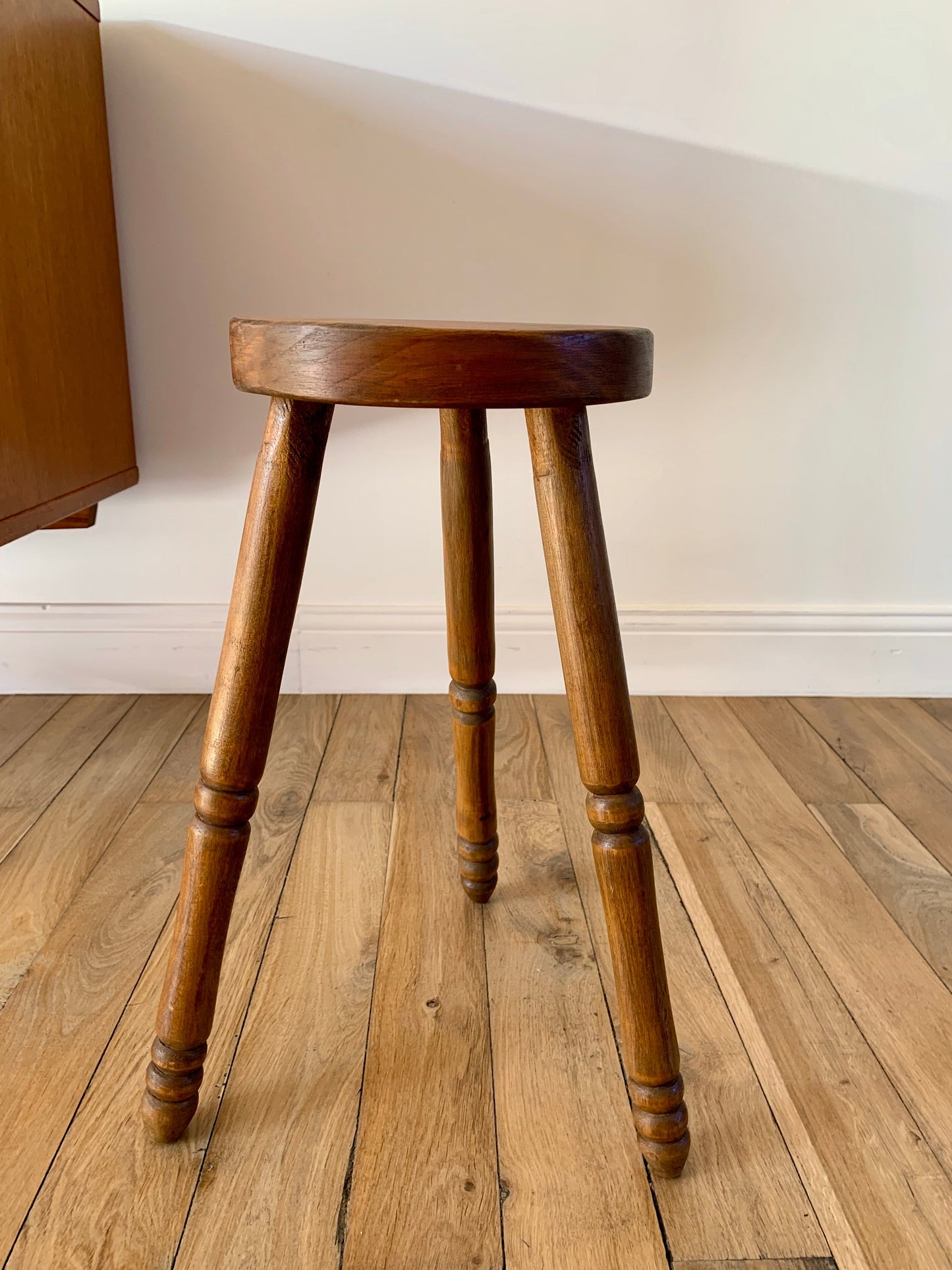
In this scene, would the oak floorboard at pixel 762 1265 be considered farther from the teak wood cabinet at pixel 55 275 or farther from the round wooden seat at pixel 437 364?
the teak wood cabinet at pixel 55 275

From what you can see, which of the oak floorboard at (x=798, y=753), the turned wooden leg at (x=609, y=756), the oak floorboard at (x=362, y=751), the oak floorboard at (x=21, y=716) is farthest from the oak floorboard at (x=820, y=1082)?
the oak floorboard at (x=21, y=716)

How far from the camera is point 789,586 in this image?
4.82 feet

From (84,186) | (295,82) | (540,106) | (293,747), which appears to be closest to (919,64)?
(540,106)

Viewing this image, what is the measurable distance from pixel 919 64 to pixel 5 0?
106 centimetres

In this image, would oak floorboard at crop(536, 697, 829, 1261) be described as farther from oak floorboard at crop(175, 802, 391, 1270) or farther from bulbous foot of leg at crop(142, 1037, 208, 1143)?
bulbous foot of leg at crop(142, 1037, 208, 1143)

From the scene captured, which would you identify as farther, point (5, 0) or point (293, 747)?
point (293, 747)

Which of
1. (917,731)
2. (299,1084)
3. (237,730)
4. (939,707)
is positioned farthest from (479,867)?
(939,707)

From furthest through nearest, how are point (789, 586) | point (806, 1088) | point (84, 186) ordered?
point (789, 586)
point (84, 186)
point (806, 1088)

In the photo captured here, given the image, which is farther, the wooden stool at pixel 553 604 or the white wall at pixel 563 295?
the white wall at pixel 563 295

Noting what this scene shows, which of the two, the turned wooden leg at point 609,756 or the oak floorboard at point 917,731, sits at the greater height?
the turned wooden leg at point 609,756

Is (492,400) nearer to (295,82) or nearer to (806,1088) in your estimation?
(806,1088)

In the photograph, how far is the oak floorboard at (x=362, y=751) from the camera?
1171 millimetres

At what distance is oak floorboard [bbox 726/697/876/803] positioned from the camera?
120cm

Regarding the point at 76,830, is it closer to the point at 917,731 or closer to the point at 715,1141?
the point at 715,1141
